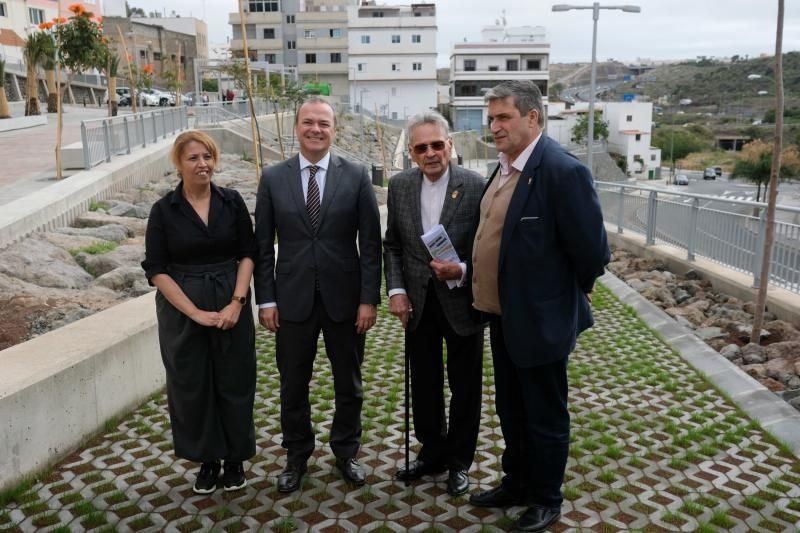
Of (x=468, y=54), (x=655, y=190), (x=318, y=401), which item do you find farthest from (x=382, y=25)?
(x=318, y=401)

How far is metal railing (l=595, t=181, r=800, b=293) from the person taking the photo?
8164 millimetres

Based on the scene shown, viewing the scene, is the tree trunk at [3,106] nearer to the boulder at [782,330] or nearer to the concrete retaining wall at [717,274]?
the concrete retaining wall at [717,274]

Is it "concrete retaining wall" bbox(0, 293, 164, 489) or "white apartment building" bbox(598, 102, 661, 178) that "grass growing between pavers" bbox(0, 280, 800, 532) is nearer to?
"concrete retaining wall" bbox(0, 293, 164, 489)

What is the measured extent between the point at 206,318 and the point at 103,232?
690 centimetres

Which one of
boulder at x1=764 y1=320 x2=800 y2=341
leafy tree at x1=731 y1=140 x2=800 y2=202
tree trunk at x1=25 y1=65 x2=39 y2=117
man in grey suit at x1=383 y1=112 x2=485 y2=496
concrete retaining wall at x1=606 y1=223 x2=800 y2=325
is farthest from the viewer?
leafy tree at x1=731 y1=140 x2=800 y2=202

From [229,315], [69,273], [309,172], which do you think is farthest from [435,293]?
[69,273]

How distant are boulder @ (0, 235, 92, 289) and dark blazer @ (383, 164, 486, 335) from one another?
4.93 meters

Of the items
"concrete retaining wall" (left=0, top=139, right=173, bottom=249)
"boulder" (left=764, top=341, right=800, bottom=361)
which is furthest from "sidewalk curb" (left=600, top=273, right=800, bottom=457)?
"concrete retaining wall" (left=0, top=139, right=173, bottom=249)

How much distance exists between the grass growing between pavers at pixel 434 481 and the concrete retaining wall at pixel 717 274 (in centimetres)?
290

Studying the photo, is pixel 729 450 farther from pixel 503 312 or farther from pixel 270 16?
pixel 270 16

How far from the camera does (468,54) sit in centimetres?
7644

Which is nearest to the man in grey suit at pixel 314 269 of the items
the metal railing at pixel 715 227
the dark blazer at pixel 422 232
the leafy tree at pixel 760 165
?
the dark blazer at pixel 422 232

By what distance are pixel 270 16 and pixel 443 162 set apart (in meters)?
80.1

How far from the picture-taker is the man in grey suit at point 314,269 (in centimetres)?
392
